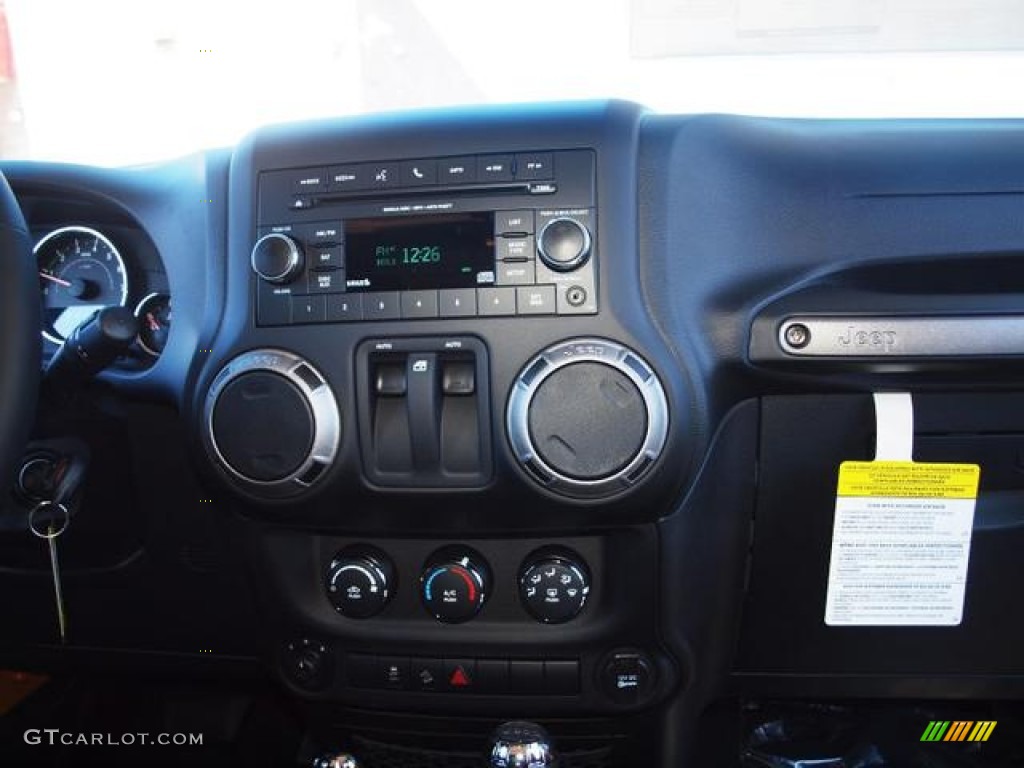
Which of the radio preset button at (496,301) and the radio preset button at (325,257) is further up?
the radio preset button at (325,257)

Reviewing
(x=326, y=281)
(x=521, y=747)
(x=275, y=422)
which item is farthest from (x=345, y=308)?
(x=521, y=747)

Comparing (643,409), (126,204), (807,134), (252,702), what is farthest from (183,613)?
(807,134)

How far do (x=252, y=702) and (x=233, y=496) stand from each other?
2.26 feet

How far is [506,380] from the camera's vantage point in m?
1.02

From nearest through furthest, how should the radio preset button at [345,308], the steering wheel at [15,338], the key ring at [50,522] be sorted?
1. the steering wheel at [15,338]
2. the radio preset button at [345,308]
3. the key ring at [50,522]

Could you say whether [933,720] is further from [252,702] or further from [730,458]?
[252,702]

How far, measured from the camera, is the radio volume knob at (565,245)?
1.00 metres

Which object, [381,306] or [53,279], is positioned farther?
[53,279]

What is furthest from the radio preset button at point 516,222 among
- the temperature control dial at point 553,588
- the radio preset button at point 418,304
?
the temperature control dial at point 553,588

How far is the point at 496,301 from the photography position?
102 centimetres

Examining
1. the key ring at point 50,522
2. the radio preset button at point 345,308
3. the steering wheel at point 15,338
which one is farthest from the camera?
the key ring at point 50,522

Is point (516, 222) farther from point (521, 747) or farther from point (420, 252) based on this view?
point (521, 747)

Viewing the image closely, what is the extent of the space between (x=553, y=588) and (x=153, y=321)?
2.23ft

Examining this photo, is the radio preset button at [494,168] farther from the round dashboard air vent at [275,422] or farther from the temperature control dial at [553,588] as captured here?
the temperature control dial at [553,588]
